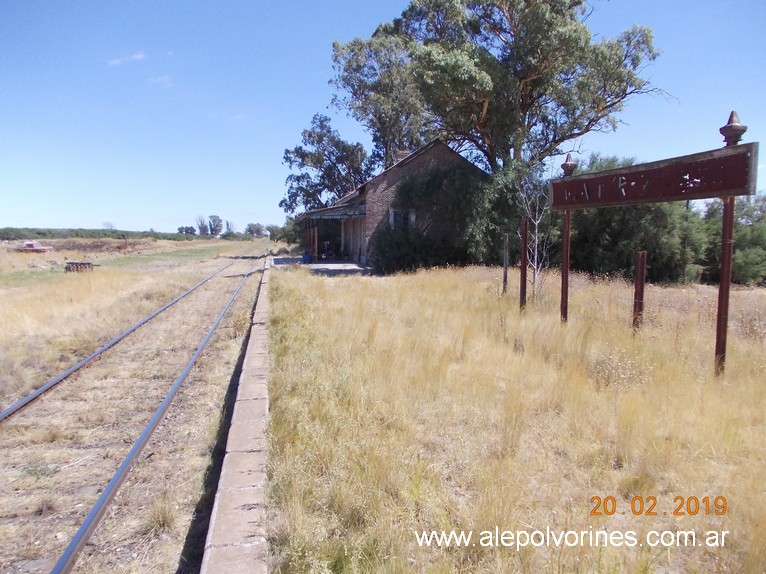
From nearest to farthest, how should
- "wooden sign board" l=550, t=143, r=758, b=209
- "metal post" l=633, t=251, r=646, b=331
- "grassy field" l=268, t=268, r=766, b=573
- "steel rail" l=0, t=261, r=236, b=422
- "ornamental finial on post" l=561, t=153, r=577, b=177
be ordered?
"grassy field" l=268, t=268, r=766, b=573
"wooden sign board" l=550, t=143, r=758, b=209
"steel rail" l=0, t=261, r=236, b=422
"metal post" l=633, t=251, r=646, b=331
"ornamental finial on post" l=561, t=153, r=577, b=177

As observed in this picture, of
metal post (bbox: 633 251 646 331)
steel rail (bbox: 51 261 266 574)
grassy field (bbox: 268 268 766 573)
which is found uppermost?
metal post (bbox: 633 251 646 331)

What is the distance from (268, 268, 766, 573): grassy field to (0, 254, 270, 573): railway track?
0.81 m

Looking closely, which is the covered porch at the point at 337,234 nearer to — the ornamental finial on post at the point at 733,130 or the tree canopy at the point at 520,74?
the tree canopy at the point at 520,74

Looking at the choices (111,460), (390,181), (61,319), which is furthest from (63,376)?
(390,181)

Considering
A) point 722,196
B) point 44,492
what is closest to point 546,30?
point 722,196

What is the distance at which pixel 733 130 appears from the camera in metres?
5.20

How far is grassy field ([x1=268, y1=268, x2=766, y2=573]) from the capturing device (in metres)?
2.62

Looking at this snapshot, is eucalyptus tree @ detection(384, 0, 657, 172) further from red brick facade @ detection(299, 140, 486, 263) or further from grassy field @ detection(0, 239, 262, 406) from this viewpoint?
grassy field @ detection(0, 239, 262, 406)

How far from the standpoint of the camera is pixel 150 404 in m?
5.64

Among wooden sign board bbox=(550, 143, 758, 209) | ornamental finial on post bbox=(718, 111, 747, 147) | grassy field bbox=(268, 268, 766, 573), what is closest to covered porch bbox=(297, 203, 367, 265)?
wooden sign board bbox=(550, 143, 758, 209)

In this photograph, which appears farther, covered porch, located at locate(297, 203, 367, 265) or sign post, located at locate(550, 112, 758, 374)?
covered porch, located at locate(297, 203, 367, 265)

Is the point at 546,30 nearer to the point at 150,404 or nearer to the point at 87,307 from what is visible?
the point at 87,307

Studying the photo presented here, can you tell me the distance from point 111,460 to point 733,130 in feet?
22.8

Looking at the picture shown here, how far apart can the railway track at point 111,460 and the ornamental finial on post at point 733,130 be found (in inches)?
244
